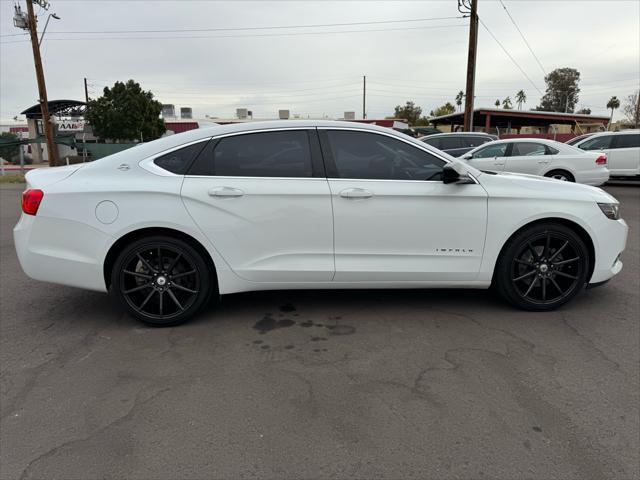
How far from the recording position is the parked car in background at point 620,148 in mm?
14086

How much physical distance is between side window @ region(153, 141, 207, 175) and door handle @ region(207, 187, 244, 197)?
32cm

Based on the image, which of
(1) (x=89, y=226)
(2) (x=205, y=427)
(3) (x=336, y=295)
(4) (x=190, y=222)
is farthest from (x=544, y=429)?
(1) (x=89, y=226)

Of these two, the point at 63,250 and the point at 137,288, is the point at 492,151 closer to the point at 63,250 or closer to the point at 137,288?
the point at 137,288

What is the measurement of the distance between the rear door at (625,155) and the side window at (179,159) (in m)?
14.5

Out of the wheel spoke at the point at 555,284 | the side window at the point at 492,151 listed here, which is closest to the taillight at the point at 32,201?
the wheel spoke at the point at 555,284

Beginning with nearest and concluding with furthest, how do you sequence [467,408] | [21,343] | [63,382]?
[467,408]
[63,382]
[21,343]

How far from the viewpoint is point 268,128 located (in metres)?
4.00

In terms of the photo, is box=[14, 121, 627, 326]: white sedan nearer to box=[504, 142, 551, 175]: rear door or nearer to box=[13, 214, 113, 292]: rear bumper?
box=[13, 214, 113, 292]: rear bumper

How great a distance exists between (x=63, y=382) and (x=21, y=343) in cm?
91

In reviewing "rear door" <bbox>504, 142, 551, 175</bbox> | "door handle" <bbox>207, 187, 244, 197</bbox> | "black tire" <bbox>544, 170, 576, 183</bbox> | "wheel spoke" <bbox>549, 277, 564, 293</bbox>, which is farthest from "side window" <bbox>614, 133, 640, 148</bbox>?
"door handle" <bbox>207, 187, 244, 197</bbox>

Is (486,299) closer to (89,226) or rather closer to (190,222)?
(190,222)

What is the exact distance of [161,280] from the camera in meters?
3.86

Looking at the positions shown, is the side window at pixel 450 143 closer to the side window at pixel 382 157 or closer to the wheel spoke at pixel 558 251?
the wheel spoke at pixel 558 251

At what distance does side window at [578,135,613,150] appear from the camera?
47.4 feet
